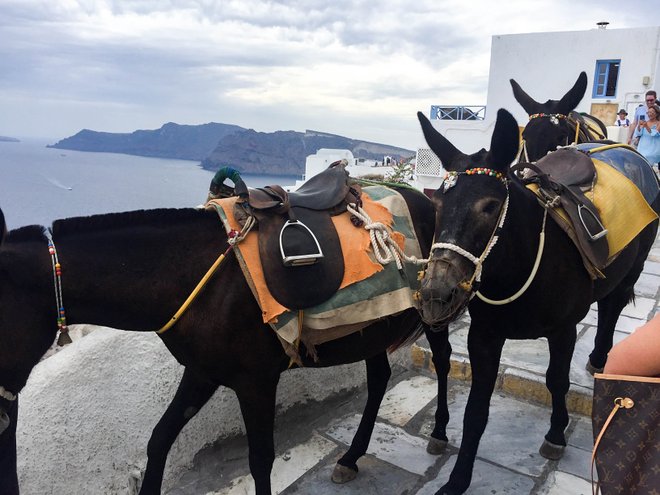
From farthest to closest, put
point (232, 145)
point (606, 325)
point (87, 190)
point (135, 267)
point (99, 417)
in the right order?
point (232, 145)
point (87, 190)
point (606, 325)
point (99, 417)
point (135, 267)

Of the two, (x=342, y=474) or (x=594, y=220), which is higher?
(x=594, y=220)

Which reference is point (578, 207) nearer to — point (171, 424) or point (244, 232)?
point (244, 232)

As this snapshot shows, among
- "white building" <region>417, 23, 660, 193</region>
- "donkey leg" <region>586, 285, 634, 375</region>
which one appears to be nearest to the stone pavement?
"donkey leg" <region>586, 285, 634, 375</region>

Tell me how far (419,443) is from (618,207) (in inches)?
74.9

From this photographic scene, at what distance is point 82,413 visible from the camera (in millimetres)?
2650

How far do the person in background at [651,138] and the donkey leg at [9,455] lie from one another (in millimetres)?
7883

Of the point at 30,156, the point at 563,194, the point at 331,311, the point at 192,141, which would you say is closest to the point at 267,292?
the point at 331,311

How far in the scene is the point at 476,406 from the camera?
2.59m

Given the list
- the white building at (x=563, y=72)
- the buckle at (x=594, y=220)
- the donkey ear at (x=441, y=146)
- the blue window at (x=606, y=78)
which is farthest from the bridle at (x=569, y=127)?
the blue window at (x=606, y=78)

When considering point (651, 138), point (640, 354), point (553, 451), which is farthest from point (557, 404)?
point (651, 138)

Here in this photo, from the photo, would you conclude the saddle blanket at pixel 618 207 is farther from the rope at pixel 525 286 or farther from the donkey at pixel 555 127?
the donkey at pixel 555 127

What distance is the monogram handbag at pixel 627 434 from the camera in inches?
49.4

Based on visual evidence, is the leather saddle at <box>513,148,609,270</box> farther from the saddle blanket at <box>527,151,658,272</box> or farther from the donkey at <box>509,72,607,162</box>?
the donkey at <box>509,72,607,162</box>

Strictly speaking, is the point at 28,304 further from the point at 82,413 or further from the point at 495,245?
the point at 495,245
